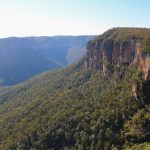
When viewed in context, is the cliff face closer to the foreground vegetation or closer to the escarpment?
the escarpment

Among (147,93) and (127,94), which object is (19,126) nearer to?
(127,94)

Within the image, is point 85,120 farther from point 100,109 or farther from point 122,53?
point 122,53

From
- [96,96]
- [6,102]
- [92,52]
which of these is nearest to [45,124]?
[96,96]

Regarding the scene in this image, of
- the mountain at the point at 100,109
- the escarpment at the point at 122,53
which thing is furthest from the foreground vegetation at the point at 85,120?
the escarpment at the point at 122,53

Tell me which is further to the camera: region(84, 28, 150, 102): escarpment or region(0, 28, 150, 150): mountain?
region(84, 28, 150, 102): escarpment

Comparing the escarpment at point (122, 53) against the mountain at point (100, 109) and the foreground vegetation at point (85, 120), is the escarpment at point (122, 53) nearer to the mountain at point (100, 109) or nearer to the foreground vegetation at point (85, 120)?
the mountain at point (100, 109)

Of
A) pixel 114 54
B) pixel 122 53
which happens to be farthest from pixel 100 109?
pixel 114 54

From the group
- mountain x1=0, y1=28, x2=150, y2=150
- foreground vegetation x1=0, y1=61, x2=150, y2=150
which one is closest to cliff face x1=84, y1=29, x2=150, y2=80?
mountain x1=0, y1=28, x2=150, y2=150

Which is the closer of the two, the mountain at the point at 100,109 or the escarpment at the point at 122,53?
the mountain at the point at 100,109
